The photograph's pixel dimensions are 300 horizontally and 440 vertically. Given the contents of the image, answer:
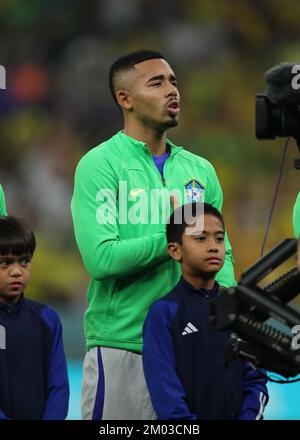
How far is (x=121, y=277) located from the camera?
3607mm

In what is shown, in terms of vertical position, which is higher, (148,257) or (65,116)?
(65,116)

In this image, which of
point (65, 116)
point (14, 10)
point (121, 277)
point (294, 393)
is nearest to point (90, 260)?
point (121, 277)

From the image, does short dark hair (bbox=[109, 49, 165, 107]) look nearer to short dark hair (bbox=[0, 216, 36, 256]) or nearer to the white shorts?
short dark hair (bbox=[0, 216, 36, 256])

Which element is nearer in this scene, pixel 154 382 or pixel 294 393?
pixel 154 382

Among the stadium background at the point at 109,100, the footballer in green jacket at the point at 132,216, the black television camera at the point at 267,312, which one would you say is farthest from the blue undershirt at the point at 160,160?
the stadium background at the point at 109,100

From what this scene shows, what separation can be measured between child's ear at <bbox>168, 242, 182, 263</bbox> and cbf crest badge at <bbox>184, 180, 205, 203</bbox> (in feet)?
0.77

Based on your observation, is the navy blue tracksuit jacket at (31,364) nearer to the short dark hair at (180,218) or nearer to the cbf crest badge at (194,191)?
the short dark hair at (180,218)

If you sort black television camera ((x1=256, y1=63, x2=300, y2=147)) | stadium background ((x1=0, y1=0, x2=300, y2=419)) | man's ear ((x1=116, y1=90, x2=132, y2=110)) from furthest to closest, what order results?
stadium background ((x1=0, y1=0, x2=300, y2=419)), man's ear ((x1=116, y1=90, x2=132, y2=110)), black television camera ((x1=256, y1=63, x2=300, y2=147))

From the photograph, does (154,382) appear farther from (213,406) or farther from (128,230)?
(128,230)

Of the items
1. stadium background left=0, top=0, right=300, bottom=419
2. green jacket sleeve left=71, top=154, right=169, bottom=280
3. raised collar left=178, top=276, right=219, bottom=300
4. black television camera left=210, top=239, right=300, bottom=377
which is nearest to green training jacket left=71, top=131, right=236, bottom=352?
green jacket sleeve left=71, top=154, right=169, bottom=280

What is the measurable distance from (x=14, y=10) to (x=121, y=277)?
15.3 ft

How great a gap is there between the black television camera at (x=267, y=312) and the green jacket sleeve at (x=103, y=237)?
660mm

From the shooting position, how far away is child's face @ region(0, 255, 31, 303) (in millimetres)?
3430

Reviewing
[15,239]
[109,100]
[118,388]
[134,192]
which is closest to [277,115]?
[134,192]
